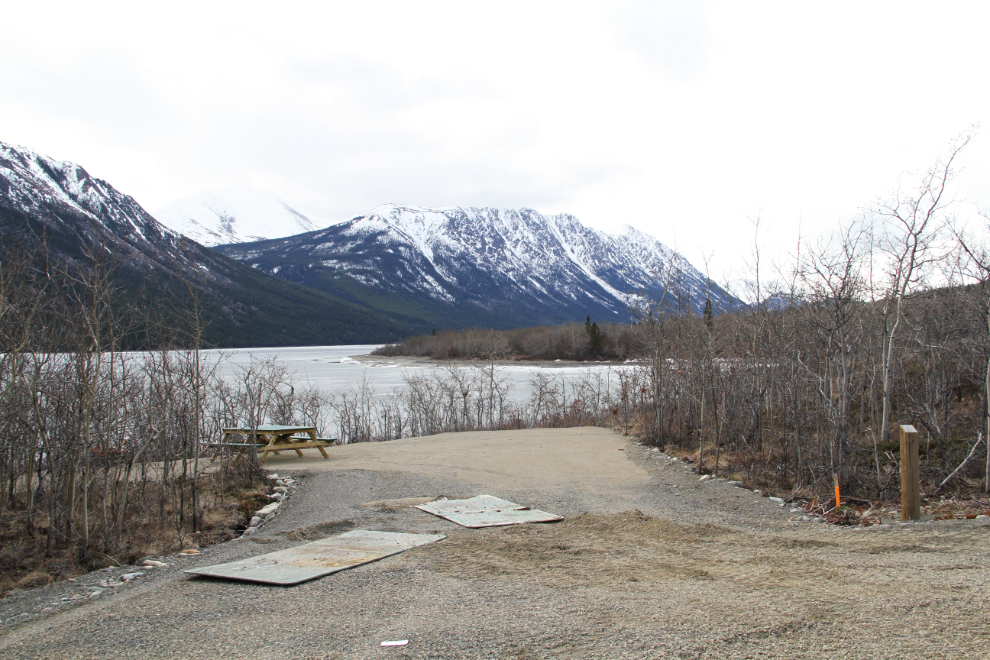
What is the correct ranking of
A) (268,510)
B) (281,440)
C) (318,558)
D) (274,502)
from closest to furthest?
(318,558)
(268,510)
(274,502)
(281,440)

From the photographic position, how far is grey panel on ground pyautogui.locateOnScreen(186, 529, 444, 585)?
5.17 m

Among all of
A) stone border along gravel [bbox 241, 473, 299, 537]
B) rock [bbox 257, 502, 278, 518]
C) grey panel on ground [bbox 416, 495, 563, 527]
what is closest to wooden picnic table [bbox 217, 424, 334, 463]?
stone border along gravel [bbox 241, 473, 299, 537]

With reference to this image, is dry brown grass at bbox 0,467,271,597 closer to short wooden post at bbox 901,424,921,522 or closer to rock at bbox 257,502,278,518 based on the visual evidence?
rock at bbox 257,502,278,518

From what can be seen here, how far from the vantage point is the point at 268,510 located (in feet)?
28.6

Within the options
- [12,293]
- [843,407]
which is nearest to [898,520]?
[843,407]

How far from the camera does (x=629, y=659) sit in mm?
3396

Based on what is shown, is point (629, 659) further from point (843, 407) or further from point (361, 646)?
point (843, 407)

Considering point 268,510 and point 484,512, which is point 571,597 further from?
point 268,510

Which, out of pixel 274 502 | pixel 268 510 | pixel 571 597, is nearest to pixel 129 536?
pixel 268 510

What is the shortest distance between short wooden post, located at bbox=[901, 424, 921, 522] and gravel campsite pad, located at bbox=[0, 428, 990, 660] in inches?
15.6

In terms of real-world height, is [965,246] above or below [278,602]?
above

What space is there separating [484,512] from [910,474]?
15.6ft

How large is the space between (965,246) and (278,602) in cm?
886

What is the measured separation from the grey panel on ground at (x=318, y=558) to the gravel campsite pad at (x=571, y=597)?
0.15 m
